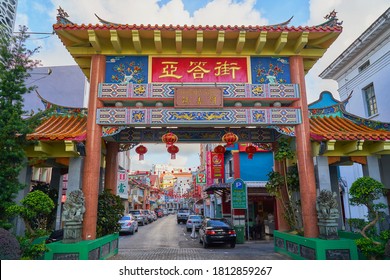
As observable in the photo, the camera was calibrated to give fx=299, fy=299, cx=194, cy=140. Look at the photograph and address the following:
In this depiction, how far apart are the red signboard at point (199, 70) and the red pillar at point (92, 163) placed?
1940 millimetres

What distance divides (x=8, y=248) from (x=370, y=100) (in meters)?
18.1

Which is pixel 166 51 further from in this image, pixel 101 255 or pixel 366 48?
pixel 366 48

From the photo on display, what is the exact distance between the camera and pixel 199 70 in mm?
10117

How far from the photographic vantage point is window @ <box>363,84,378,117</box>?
1656cm

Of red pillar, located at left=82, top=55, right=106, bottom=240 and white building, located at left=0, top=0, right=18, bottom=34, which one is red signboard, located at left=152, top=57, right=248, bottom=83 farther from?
white building, located at left=0, top=0, right=18, bottom=34

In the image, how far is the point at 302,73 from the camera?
10148 mm

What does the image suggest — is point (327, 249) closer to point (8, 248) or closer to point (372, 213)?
point (372, 213)

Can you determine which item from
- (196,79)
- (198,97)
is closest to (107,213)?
(198,97)

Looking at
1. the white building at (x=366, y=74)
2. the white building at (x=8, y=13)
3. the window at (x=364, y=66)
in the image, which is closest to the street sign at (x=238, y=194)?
the white building at (x=366, y=74)

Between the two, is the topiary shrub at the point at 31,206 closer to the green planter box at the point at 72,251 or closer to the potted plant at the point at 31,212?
the potted plant at the point at 31,212

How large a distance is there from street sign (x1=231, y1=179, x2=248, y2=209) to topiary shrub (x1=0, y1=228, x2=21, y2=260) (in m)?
12.5

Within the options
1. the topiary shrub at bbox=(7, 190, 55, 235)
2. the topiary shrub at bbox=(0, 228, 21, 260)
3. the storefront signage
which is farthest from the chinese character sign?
the topiary shrub at bbox=(0, 228, 21, 260)

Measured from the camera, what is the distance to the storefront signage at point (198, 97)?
9508 millimetres

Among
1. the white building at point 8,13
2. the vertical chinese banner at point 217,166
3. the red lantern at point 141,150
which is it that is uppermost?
the white building at point 8,13
